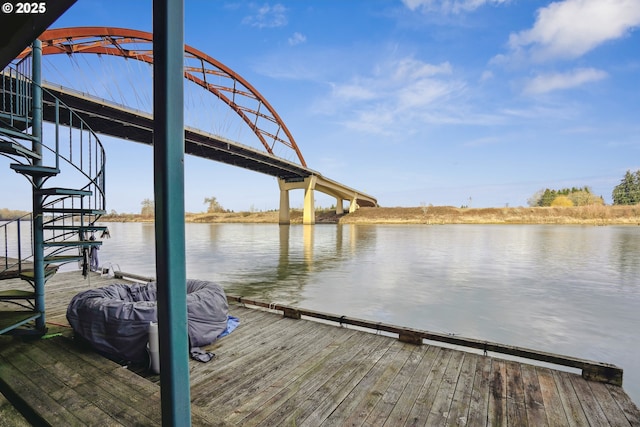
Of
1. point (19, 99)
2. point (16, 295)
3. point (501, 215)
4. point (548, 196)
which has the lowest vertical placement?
point (16, 295)

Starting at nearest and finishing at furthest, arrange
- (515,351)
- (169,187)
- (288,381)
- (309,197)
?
(169,187)
(288,381)
(515,351)
(309,197)

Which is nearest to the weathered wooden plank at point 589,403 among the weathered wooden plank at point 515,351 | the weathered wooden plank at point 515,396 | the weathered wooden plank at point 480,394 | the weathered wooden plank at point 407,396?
the weathered wooden plank at point 515,351

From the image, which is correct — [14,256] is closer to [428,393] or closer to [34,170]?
[34,170]

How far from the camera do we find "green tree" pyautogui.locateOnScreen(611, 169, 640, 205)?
90562 millimetres

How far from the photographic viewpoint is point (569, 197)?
99312mm

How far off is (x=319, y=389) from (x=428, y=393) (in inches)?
45.0

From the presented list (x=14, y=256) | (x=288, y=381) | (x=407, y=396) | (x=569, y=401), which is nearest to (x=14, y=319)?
(x=288, y=381)

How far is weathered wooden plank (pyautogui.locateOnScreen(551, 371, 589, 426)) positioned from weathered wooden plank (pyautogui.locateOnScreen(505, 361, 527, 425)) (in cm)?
35

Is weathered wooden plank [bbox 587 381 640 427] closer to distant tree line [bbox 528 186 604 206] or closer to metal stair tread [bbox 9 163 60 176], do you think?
metal stair tread [bbox 9 163 60 176]

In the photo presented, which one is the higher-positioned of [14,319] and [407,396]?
[14,319]

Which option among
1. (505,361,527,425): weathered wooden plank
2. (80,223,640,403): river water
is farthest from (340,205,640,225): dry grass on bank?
(505,361,527,425): weathered wooden plank

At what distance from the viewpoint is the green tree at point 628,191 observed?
297 ft

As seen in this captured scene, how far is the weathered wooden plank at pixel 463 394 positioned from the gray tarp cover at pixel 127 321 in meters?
3.27

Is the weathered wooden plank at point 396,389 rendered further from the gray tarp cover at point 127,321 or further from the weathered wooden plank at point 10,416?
the weathered wooden plank at point 10,416
